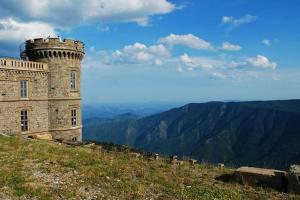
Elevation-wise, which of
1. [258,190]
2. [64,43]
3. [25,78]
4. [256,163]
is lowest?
[256,163]

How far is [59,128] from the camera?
37.5 m

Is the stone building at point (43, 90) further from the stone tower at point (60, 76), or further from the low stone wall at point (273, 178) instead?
the low stone wall at point (273, 178)

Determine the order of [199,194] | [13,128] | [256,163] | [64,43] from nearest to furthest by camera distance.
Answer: [199,194]
[13,128]
[64,43]
[256,163]

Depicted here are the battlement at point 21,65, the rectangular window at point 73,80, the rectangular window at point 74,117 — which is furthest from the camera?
the rectangular window at point 74,117

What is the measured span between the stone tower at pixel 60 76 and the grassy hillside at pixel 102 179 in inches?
584

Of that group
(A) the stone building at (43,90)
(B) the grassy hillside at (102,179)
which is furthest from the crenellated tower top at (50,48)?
(B) the grassy hillside at (102,179)

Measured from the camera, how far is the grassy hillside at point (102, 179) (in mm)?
14797

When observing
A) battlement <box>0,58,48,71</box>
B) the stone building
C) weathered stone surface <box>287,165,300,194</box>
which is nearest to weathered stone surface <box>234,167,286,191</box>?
weathered stone surface <box>287,165,300,194</box>

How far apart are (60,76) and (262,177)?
2579 centimetres

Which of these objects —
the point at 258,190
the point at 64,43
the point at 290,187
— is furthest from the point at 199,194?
the point at 64,43

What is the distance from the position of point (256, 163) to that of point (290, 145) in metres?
23.0

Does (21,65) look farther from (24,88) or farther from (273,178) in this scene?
(273,178)

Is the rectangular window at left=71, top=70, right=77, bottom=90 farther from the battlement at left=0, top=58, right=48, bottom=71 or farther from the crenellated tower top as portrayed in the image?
the battlement at left=0, top=58, right=48, bottom=71

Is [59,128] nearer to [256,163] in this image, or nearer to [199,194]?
[199,194]
